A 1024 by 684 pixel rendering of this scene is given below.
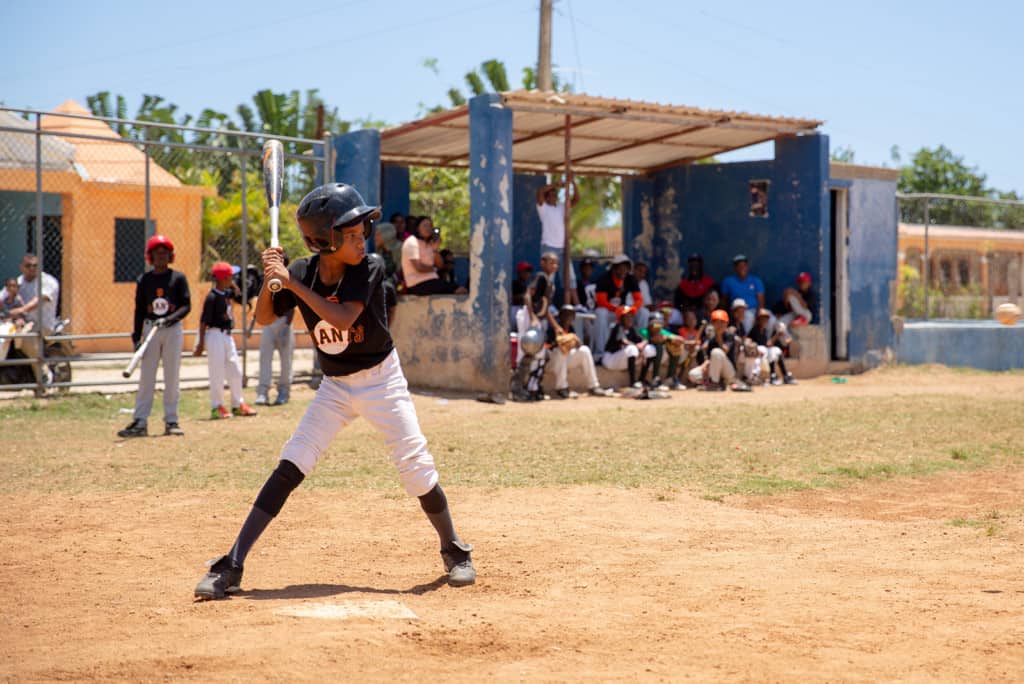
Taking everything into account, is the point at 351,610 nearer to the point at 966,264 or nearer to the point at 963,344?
the point at 963,344

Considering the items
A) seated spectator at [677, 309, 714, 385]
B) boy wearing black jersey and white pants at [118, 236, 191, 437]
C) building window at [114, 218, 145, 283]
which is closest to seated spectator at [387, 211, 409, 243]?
seated spectator at [677, 309, 714, 385]

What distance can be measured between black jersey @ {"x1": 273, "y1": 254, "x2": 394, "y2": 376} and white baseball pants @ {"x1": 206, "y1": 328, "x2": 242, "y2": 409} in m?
7.82

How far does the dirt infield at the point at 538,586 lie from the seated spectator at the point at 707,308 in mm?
9200

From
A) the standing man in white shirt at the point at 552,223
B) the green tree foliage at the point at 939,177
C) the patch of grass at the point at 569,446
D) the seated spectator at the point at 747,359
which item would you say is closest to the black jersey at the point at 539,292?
the standing man in white shirt at the point at 552,223

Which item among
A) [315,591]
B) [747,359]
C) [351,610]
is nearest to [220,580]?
[315,591]

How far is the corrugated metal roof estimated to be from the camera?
1631cm

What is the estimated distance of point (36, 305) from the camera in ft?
48.0

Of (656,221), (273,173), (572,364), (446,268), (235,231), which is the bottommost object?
(572,364)

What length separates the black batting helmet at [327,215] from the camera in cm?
527

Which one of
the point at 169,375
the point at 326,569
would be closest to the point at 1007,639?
the point at 326,569

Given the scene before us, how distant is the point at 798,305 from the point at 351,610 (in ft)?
49.6

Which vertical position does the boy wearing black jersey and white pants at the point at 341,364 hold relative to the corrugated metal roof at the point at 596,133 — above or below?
below

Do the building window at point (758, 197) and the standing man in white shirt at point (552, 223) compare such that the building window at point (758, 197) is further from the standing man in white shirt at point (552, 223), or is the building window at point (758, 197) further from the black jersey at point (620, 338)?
the black jersey at point (620, 338)

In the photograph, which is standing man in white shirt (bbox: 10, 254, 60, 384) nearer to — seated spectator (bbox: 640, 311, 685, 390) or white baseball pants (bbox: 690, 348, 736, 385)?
seated spectator (bbox: 640, 311, 685, 390)
